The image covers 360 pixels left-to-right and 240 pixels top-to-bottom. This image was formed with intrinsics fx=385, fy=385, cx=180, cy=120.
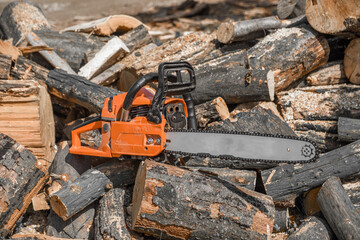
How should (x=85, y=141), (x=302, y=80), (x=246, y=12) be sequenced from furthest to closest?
(x=246, y=12)
(x=302, y=80)
(x=85, y=141)

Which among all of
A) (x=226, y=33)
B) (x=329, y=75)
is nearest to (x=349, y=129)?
(x=329, y=75)

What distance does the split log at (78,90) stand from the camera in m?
3.77

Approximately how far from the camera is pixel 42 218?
342 cm

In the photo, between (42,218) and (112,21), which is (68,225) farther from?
(112,21)

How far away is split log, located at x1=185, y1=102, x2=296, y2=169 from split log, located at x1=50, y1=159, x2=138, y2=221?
0.55 meters

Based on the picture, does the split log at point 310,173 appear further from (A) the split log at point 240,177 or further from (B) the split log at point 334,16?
(B) the split log at point 334,16

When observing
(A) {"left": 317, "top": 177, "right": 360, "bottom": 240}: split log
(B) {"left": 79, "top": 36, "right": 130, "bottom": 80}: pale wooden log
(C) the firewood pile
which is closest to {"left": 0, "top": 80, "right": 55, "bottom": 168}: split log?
(C) the firewood pile

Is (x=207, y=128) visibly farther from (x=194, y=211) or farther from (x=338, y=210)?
(x=338, y=210)

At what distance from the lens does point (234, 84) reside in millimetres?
3670

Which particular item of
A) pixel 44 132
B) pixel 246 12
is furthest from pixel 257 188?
pixel 246 12

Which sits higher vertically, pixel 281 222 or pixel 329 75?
pixel 329 75

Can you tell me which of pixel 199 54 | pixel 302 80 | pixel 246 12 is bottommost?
pixel 246 12

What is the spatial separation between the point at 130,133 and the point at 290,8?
2961 millimetres

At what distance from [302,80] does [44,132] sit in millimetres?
2724
